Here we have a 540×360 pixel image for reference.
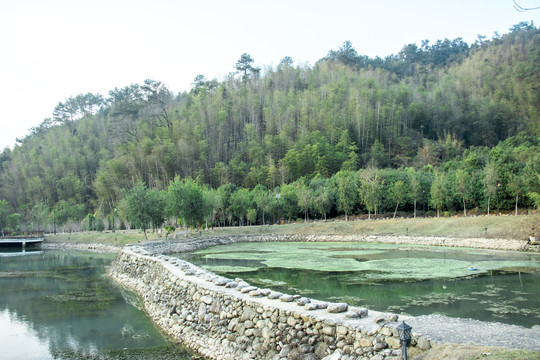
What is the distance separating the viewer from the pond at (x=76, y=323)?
38.5 feet

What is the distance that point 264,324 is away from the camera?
32.8ft

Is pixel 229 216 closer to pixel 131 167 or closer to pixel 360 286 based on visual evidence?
pixel 131 167

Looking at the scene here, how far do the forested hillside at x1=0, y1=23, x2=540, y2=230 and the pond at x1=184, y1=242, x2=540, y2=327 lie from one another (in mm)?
19544

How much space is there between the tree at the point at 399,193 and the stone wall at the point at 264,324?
38.6m

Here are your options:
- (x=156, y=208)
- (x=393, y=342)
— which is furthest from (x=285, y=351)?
(x=156, y=208)

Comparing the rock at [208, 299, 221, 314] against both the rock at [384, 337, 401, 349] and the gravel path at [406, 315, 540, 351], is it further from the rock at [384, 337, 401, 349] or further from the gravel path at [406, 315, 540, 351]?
the rock at [384, 337, 401, 349]

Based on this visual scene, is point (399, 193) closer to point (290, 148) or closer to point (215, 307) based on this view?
point (290, 148)

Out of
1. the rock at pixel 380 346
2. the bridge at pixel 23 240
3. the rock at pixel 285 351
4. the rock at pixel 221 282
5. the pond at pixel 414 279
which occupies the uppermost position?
the rock at pixel 221 282

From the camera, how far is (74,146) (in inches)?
3509

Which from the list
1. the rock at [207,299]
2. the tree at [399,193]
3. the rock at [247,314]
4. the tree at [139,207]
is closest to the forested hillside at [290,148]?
the tree at [399,193]

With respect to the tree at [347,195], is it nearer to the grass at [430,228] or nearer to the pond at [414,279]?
the grass at [430,228]

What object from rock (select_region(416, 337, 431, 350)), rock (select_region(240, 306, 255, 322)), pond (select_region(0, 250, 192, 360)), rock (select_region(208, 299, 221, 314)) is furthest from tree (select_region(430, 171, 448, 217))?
rock (select_region(416, 337, 431, 350))

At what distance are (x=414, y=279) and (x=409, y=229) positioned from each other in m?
22.8

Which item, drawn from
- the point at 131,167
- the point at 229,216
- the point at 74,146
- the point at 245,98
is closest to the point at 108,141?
the point at 74,146
